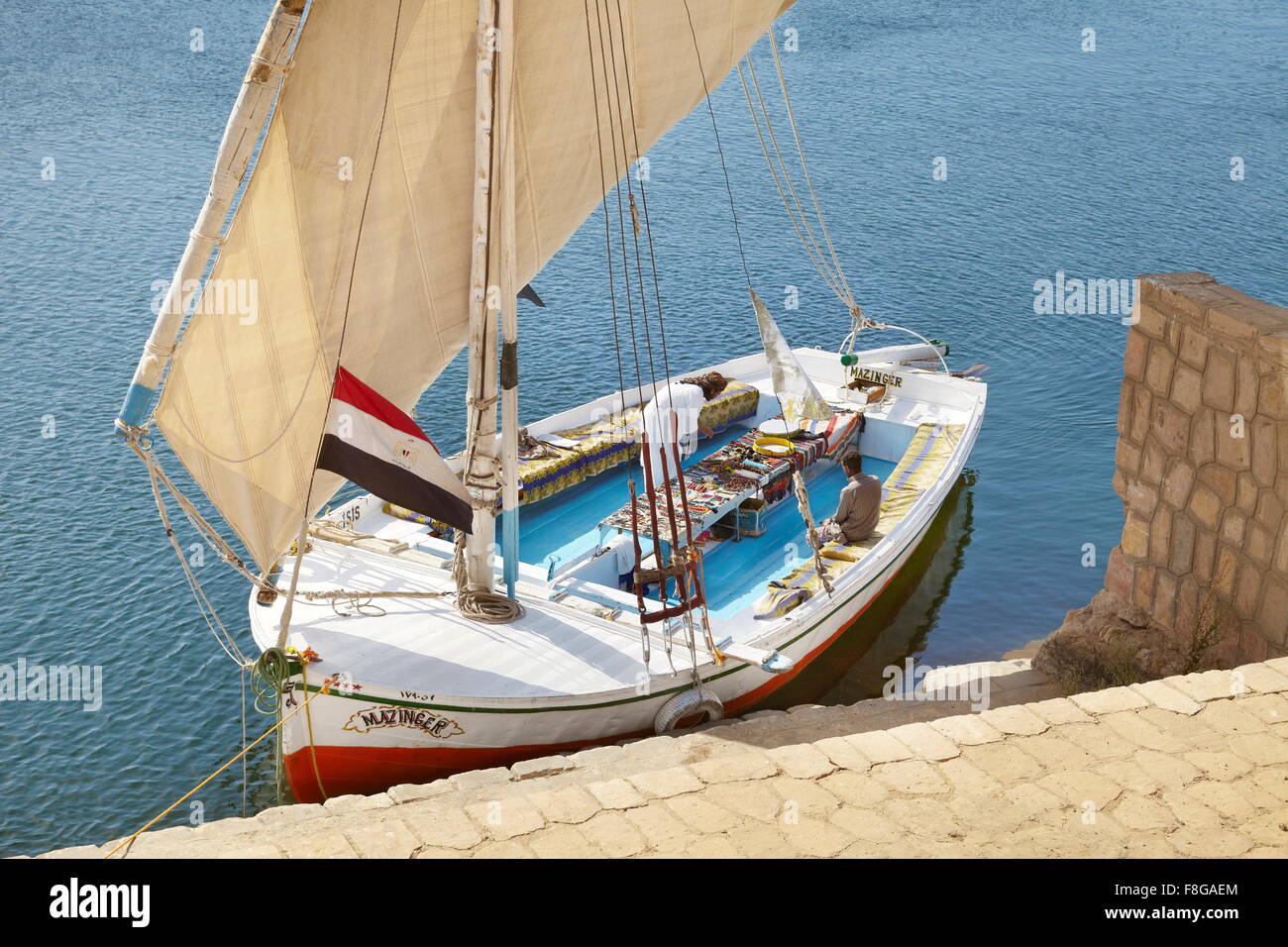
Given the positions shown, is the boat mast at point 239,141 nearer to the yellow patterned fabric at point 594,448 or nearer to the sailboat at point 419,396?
the sailboat at point 419,396

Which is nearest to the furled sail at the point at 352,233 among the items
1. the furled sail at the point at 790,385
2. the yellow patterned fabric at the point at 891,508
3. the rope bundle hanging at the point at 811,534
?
the rope bundle hanging at the point at 811,534

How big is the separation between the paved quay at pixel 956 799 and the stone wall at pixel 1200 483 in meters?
0.96

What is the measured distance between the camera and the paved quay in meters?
8.24

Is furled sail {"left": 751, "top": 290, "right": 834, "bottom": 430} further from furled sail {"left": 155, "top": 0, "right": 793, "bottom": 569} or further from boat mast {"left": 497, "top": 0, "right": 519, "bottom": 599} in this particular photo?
boat mast {"left": 497, "top": 0, "right": 519, "bottom": 599}

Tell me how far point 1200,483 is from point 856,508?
6.45 metres

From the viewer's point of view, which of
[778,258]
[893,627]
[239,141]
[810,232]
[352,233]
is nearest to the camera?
[239,141]

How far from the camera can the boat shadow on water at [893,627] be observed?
56.6ft

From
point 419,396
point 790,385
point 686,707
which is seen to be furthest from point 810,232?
point 686,707

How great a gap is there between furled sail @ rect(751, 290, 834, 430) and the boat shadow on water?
2862 millimetres

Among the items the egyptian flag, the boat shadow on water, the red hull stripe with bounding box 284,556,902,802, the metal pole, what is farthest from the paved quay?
the boat shadow on water

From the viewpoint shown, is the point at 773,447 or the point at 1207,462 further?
the point at 773,447

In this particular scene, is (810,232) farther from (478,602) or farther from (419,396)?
(478,602)

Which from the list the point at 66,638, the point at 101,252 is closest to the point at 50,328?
the point at 101,252

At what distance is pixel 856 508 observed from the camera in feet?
56.4
